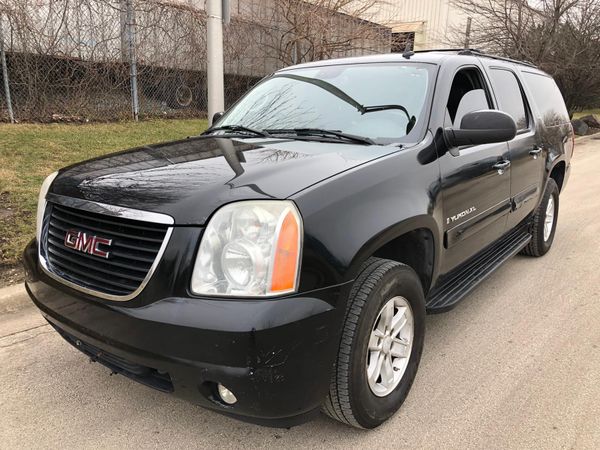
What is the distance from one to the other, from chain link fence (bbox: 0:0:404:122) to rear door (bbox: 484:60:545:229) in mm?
7824

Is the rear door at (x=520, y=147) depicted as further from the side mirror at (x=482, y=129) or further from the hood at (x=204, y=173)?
the hood at (x=204, y=173)

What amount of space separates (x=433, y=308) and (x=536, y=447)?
2.80ft

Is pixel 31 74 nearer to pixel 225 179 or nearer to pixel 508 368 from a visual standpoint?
pixel 225 179

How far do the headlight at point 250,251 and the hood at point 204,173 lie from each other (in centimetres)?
6

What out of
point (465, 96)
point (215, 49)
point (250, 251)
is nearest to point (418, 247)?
point (250, 251)

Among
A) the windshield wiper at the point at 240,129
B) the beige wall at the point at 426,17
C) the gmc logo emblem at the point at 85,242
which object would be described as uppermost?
the beige wall at the point at 426,17

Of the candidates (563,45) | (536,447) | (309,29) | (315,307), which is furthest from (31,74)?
(563,45)

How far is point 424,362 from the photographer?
123 inches

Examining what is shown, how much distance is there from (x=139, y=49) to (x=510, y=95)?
827 cm

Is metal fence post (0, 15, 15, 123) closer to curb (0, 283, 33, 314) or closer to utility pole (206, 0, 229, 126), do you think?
utility pole (206, 0, 229, 126)

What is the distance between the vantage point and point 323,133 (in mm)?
3029

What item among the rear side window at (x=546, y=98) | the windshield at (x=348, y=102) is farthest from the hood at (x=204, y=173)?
the rear side window at (x=546, y=98)

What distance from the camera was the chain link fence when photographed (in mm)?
8766

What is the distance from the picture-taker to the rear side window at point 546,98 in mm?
4742
